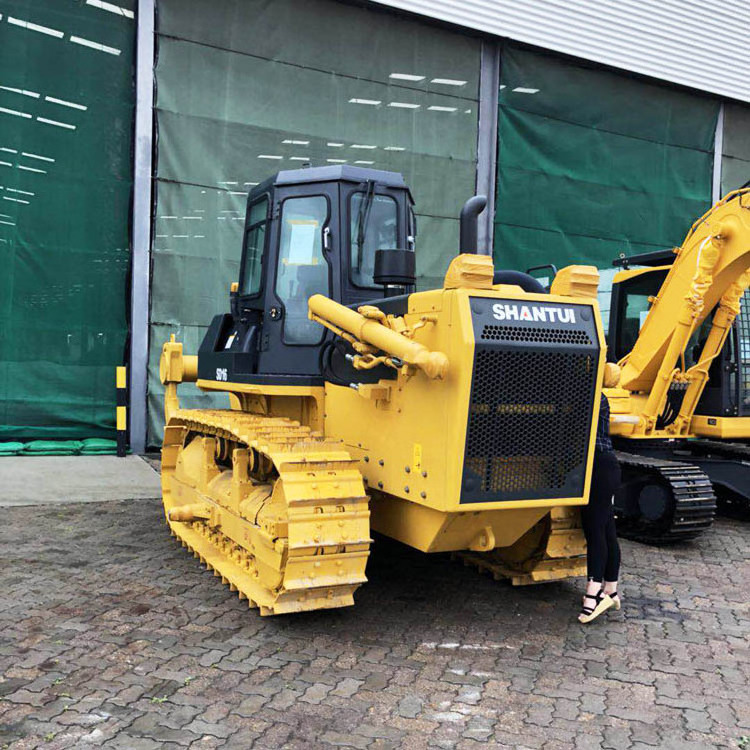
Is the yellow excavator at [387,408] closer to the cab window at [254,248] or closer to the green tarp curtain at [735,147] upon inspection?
the cab window at [254,248]

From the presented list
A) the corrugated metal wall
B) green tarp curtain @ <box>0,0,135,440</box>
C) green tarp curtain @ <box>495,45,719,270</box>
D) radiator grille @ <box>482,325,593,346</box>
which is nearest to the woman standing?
radiator grille @ <box>482,325,593,346</box>

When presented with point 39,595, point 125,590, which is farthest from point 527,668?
point 39,595

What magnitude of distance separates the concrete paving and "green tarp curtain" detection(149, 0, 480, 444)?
4.05 feet

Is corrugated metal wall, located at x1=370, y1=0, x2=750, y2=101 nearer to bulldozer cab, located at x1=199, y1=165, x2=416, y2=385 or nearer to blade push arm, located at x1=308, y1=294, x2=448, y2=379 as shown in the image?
bulldozer cab, located at x1=199, y1=165, x2=416, y2=385

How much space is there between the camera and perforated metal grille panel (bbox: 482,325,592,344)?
4004 mm

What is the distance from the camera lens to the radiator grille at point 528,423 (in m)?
4.05

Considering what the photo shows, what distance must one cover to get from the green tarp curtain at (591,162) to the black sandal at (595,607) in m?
9.24

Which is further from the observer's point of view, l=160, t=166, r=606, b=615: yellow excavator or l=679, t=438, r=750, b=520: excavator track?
l=679, t=438, r=750, b=520: excavator track

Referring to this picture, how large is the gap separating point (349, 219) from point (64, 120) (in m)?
6.98

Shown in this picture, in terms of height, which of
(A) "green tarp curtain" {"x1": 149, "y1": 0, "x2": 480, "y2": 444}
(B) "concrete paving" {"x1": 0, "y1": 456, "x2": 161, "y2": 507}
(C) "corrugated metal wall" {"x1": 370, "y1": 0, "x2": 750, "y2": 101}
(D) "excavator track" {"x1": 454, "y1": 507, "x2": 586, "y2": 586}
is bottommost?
(B) "concrete paving" {"x1": 0, "y1": 456, "x2": 161, "y2": 507}

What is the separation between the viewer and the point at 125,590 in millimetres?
5168

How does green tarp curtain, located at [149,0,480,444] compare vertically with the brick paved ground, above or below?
above

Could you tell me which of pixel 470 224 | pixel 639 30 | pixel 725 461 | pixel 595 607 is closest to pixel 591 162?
pixel 639 30

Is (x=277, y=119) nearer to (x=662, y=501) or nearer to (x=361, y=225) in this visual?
(x=361, y=225)
